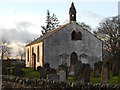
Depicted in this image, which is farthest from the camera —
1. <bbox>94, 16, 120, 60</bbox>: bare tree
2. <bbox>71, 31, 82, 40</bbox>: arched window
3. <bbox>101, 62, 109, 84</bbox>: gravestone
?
<bbox>94, 16, 120, 60</bbox>: bare tree

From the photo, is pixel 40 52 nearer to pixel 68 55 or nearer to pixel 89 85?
pixel 68 55

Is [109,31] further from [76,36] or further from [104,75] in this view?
[104,75]

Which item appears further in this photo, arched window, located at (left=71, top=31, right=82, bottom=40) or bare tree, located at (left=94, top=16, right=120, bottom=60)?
bare tree, located at (left=94, top=16, right=120, bottom=60)

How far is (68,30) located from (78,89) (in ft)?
81.4

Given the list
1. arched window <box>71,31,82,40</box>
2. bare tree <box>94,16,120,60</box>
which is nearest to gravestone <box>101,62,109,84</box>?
arched window <box>71,31,82,40</box>

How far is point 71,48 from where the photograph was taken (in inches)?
1438

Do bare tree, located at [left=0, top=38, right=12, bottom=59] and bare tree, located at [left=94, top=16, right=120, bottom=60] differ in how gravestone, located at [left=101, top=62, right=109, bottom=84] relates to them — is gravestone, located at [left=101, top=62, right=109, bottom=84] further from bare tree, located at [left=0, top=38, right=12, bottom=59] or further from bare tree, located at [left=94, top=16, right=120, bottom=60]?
bare tree, located at [left=0, top=38, right=12, bottom=59]

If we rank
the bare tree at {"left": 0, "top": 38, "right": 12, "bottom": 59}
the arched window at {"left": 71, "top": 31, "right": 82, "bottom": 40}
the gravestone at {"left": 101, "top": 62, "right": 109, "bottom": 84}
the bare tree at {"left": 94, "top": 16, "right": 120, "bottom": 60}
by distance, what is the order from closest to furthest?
1. the gravestone at {"left": 101, "top": 62, "right": 109, "bottom": 84}
2. the arched window at {"left": 71, "top": 31, "right": 82, "bottom": 40}
3. the bare tree at {"left": 94, "top": 16, "right": 120, "bottom": 60}
4. the bare tree at {"left": 0, "top": 38, "right": 12, "bottom": 59}

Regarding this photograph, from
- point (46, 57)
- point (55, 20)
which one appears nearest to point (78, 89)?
point (46, 57)

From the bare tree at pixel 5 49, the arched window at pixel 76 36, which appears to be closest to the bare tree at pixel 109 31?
the arched window at pixel 76 36

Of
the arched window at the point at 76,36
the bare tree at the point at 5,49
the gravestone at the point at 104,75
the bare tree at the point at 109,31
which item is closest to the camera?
the gravestone at the point at 104,75

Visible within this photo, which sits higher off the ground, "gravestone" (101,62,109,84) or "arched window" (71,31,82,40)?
"arched window" (71,31,82,40)

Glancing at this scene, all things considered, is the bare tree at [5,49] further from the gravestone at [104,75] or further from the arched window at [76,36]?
the gravestone at [104,75]

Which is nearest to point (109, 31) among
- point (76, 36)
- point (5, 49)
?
point (76, 36)
